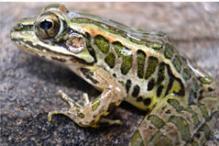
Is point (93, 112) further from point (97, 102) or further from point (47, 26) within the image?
point (47, 26)

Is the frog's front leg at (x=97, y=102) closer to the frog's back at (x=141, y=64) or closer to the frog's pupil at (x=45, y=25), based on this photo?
the frog's back at (x=141, y=64)

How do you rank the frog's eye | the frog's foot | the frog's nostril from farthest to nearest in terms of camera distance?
the frog's nostril
the frog's eye
the frog's foot

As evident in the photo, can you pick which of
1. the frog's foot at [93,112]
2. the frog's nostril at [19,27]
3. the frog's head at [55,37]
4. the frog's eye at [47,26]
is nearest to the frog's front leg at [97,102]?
the frog's foot at [93,112]

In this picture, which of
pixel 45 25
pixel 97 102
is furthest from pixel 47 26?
pixel 97 102

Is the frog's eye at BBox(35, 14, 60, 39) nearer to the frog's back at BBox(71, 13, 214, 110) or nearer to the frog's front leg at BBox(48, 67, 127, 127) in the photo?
the frog's back at BBox(71, 13, 214, 110)

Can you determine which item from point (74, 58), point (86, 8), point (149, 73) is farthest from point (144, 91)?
point (86, 8)

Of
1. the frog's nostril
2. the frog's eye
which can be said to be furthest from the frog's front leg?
the frog's nostril

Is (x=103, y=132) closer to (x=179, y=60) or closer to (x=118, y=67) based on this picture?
(x=118, y=67)
